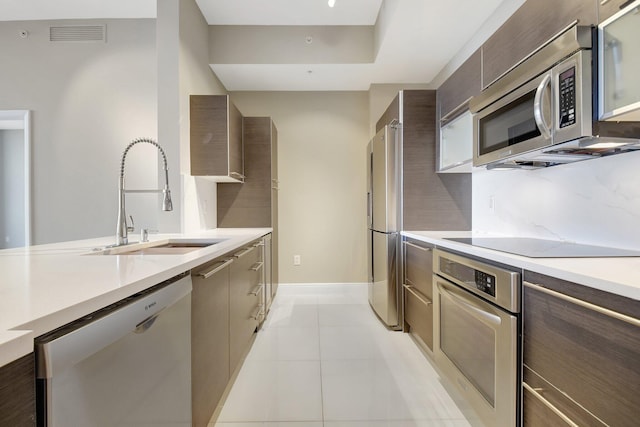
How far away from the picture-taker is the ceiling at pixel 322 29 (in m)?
2.67

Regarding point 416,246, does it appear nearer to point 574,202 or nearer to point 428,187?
point 428,187

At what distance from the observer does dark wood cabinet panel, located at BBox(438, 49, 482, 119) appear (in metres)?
1.97

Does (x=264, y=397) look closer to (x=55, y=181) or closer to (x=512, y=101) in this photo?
(x=512, y=101)

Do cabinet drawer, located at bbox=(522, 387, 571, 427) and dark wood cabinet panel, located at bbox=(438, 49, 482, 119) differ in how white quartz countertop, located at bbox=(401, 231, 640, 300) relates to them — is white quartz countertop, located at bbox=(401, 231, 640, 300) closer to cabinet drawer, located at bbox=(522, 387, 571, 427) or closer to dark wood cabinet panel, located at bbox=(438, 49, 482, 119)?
cabinet drawer, located at bbox=(522, 387, 571, 427)

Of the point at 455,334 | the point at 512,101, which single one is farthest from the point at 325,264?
the point at 512,101

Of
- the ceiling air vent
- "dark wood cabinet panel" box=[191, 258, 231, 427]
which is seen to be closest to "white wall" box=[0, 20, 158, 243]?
the ceiling air vent

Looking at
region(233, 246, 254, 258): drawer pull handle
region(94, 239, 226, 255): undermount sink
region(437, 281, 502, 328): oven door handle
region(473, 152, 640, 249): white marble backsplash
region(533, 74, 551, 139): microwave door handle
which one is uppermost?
region(533, 74, 551, 139): microwave door handle

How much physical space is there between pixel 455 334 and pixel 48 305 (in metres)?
1.71

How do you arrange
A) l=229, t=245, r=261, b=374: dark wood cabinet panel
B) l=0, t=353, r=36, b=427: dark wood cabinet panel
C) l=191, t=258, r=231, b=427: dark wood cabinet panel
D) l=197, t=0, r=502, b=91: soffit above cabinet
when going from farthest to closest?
l=197, t=0, r=502, b=91: soffit above cabinet, l=229, t=245, r=261, b=374: dark wood cabinet panel, l=191, t=258, r=231, b=427: dark wood cabinet panel, l=0, t=353, r=36, b=427: dark wood cabinet panel

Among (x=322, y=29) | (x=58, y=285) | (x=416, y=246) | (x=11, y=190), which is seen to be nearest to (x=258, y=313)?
(x=416, y=246)

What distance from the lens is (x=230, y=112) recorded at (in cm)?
277

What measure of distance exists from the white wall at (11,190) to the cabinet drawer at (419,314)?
4.33 metres

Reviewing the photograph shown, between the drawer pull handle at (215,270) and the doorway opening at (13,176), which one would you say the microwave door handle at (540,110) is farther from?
the doorway opening at (13,176)

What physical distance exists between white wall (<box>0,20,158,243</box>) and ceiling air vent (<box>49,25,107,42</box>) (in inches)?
1.7
